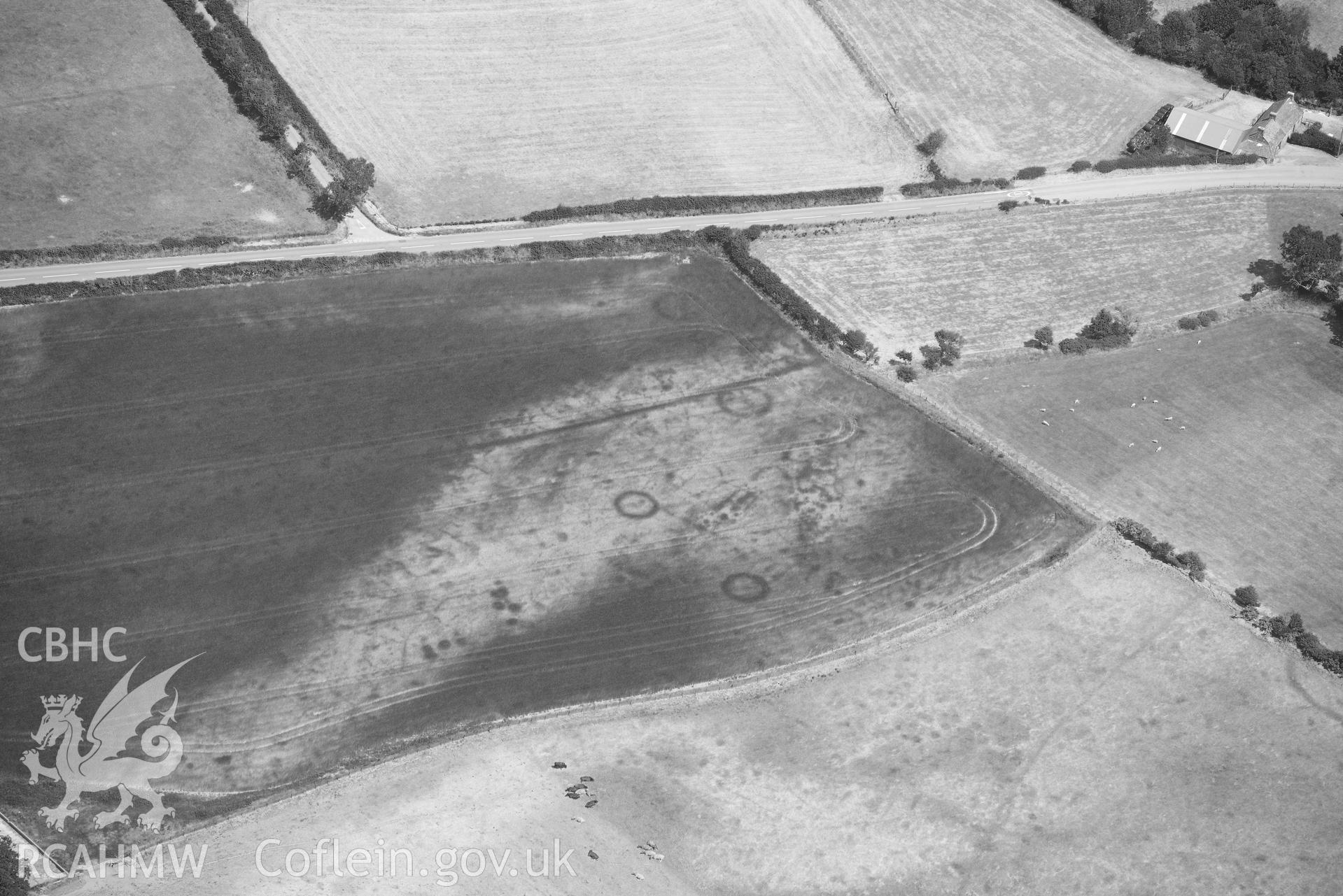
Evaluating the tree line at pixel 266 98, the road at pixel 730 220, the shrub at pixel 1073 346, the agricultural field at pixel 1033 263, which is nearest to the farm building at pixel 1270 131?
the road at pixel 730 220

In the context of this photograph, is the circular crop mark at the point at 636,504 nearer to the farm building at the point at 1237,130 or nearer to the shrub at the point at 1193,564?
the shrub at the point at 1193,564

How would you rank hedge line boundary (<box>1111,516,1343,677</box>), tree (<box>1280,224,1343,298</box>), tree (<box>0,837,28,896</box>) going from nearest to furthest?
tree (<box>0,837,28,896</box>), hedge line boundary (<box>1111,516,1343,677</box>), tree (<box>1280,224,1343,298</box>)

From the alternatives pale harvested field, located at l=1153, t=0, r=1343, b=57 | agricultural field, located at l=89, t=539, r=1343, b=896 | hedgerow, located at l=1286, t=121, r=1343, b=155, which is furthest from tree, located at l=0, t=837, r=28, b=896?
pale harvested field, located at l=1153, t=0, r=1343, b=57

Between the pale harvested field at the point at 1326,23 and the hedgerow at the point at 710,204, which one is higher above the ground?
the pale harvested field at the point at 1326,23

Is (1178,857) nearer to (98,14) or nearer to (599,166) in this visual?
(599,166)

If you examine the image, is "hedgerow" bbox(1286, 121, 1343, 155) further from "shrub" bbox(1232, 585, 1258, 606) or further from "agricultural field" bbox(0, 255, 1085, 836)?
"shrub" bbox(1232, 585, 1258, 606)
